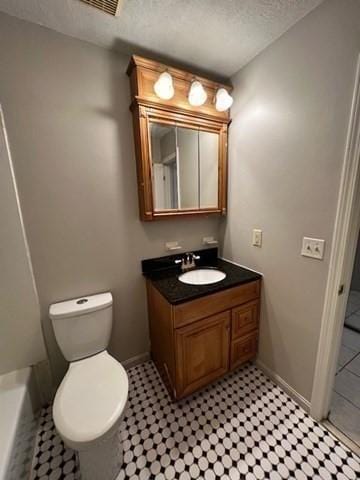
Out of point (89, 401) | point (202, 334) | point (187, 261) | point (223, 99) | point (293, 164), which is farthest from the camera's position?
point (187, 261)

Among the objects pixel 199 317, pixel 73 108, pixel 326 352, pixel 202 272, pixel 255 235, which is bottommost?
pixel 326 352

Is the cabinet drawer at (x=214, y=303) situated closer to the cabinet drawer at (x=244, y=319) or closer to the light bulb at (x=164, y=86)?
the cabinet drawer at (x=244, y=319)

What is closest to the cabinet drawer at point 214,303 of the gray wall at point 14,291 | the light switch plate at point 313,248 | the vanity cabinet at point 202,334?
the vanity cabinet at point 202,334

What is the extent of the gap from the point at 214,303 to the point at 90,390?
2.76ft

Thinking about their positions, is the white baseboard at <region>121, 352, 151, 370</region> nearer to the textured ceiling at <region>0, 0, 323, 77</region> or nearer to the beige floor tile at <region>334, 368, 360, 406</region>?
the beige floor tile at <region>334, 368, 360, 406</region>

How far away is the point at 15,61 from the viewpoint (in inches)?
43.7

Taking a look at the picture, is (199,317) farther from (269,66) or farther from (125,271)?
(269,66)

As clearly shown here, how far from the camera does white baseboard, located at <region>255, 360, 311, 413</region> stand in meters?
1.36

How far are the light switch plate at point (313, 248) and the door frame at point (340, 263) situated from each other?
6 cm

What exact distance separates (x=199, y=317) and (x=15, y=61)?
180 centimetres

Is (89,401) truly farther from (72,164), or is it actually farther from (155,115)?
(155,115)

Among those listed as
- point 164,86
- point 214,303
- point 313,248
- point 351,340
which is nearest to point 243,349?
point 214,303

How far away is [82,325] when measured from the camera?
1.31 m

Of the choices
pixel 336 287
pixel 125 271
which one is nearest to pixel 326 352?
pixel 336 287
